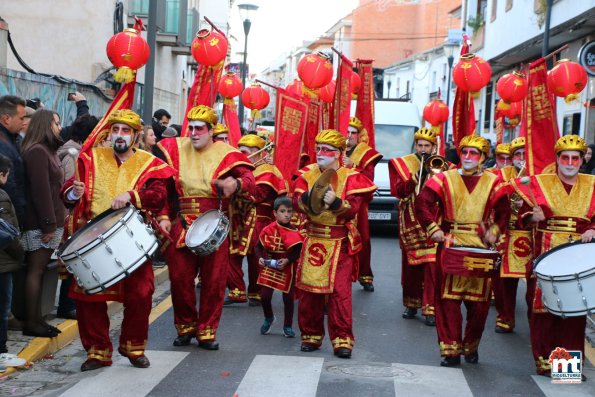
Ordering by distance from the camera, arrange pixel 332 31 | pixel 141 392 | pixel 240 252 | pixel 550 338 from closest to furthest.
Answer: pixel 141 392, pixel 550 338, pixel 240 252, pixel 332 31

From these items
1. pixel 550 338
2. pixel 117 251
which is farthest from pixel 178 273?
pixel 550 338

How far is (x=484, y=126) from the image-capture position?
36.6m

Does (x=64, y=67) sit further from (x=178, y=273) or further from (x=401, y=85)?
(x=401, y=85)

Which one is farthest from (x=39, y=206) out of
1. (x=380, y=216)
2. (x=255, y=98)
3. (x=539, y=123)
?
(x=380, y=216)

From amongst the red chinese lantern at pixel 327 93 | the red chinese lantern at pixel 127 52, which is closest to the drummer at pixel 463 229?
the red chinese lantern at pixel 127 52

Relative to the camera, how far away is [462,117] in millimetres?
10281

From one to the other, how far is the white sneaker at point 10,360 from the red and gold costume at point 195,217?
55.0 inches

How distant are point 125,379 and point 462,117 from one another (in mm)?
4854

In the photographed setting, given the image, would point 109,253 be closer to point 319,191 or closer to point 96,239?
point 96,239

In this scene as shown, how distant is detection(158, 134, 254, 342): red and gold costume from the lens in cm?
802

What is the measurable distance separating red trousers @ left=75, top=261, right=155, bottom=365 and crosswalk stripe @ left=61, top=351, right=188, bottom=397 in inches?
5.9

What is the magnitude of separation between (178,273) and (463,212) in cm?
231

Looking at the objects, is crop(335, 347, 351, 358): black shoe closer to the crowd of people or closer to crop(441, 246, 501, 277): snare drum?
the crowd of people

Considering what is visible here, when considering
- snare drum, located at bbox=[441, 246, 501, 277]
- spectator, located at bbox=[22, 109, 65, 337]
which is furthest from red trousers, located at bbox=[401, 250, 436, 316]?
spectator, located at bbox=[22, 109, 65, 337]
